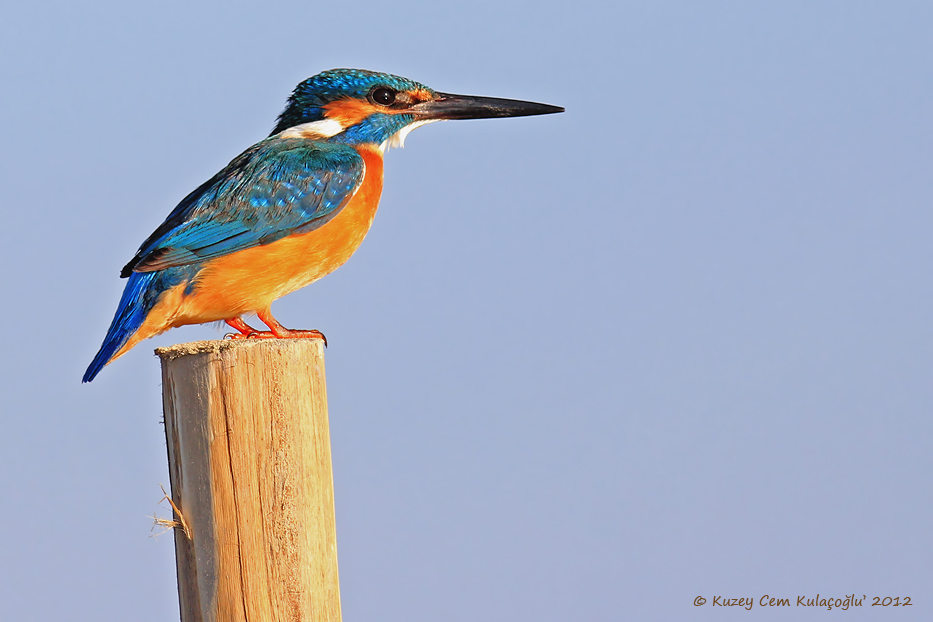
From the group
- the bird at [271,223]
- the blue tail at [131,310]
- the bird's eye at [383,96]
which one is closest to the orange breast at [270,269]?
the bird at [271,223]

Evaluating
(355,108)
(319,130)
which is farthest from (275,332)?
(355,108)

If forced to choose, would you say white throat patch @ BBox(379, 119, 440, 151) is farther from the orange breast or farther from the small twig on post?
the small twig on post

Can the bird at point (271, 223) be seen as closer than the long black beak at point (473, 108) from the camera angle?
Answer: Yes

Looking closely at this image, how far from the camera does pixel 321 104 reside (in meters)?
5.90

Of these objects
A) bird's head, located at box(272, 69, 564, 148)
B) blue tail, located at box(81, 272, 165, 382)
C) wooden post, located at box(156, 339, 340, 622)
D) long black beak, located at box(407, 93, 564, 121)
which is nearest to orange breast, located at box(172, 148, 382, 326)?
blue tail, located at box(81, 272, 165, 382)

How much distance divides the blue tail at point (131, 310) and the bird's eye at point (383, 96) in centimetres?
194

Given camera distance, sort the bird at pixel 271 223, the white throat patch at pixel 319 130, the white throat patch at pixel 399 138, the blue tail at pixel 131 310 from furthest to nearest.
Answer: the white throat patch at pixel 399 138 < the white throat patch at pixel 319 130 < the bird at pixel 271 223 < the blue tail at pixel 131 310

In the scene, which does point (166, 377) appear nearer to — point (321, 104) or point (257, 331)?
point (257, 331)

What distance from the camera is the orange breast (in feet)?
16.3

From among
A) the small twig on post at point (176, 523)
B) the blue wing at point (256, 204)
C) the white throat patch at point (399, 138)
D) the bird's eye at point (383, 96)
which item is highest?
the bird's eye at point (383, 96)

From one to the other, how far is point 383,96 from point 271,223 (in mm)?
1371

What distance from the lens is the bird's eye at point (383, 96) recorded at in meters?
5.93

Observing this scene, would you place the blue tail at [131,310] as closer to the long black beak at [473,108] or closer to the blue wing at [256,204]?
the blue wing at [256,204]

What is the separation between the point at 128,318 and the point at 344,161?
63.0 inches
